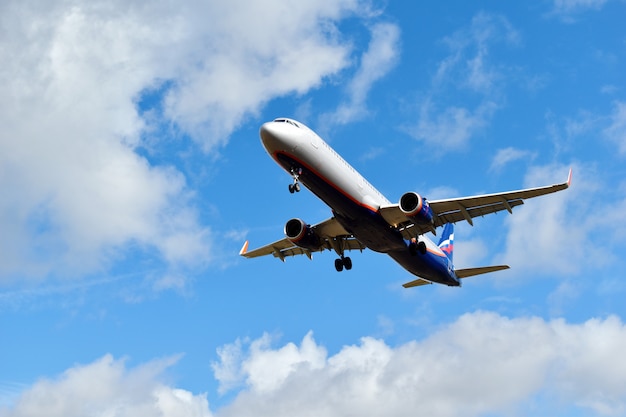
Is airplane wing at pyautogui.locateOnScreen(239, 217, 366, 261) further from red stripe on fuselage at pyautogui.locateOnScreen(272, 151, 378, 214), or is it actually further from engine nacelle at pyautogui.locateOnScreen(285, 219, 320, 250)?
red stripe on fuselage at pyautogui.locateOnScreen(272, 151, 378, 214)

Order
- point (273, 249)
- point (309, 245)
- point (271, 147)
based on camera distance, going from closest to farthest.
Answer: point (271, 147)
point (309, 245)
point (273, 249)

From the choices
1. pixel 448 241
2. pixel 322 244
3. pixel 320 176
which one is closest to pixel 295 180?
pixel 320 176

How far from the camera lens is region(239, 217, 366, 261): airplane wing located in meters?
48.6

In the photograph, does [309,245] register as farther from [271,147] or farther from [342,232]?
[271,147]

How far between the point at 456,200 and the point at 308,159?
30.3 feet

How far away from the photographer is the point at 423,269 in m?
50.6

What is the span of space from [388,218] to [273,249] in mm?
11845

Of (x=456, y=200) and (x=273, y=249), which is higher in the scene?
(x=273, y=249)

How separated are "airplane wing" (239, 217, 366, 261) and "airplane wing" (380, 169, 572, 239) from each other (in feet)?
12.0

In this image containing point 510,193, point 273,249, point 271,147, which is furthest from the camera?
point 273,249

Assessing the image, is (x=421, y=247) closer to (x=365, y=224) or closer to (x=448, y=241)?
(x=365, y=224)

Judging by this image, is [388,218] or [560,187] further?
[388,218]

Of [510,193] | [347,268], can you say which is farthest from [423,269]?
[510,193]

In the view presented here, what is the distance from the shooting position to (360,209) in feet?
141
